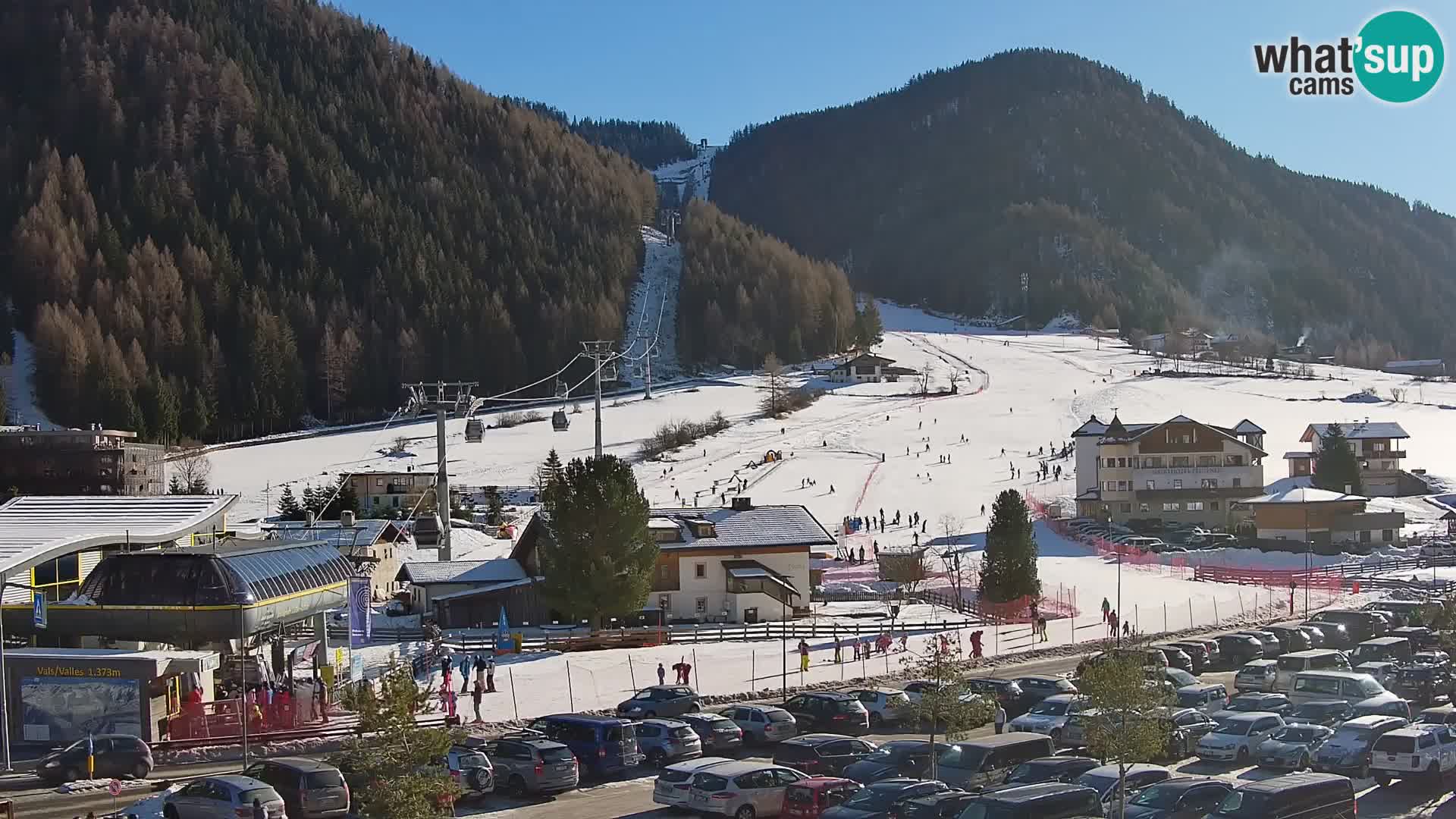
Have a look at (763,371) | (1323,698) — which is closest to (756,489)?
(1323,698)

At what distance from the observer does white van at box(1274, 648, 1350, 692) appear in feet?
89.8

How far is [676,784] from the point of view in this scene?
19.6 meters

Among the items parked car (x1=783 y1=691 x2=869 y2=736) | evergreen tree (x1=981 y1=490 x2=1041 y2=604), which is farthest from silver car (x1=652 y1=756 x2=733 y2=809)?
evergreen tree (x1=981 y1=490 x2=1041 y2=604)

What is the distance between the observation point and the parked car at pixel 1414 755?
1964cm

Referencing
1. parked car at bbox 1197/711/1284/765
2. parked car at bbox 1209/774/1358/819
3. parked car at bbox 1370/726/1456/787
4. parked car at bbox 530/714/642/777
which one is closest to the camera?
parked car at bbox 1209/774/1358/819

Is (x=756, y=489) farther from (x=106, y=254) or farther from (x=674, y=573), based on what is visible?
(x=106, y=254)

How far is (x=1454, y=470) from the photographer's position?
262 feet

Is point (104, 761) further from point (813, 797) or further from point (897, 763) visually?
point (897, 763)

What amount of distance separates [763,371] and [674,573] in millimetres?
96565

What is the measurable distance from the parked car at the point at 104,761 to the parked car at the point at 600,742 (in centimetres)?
664

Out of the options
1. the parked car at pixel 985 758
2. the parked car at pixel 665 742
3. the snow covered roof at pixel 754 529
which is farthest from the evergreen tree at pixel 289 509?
the parked car at pixel 985 758

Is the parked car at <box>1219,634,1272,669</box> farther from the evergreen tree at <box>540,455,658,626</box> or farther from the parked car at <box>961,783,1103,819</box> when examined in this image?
the parked car at <box>961,783,1103,819</box>

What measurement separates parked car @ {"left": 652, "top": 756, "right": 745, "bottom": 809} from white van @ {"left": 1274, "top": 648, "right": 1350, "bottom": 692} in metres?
13.3

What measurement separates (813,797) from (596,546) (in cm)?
2014
